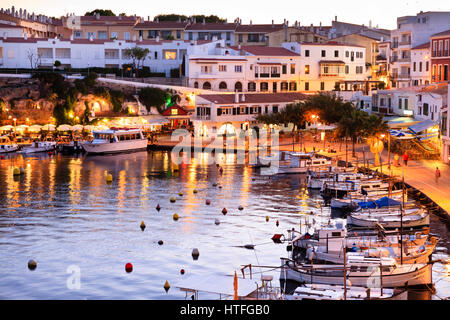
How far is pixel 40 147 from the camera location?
68312 millimetres

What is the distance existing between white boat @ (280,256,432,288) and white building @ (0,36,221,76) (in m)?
64.9

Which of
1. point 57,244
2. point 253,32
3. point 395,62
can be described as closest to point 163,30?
point 253,32

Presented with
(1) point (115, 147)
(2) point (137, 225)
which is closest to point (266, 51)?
(1) point (115, 147)

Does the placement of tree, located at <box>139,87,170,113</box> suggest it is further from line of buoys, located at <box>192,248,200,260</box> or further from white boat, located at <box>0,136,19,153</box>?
line of buoys, located at <box>192,248,200,260</box>

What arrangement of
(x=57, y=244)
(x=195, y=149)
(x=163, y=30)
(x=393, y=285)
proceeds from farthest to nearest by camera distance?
(x=163, y=30) → (x=195, y=149) → (x=57, y=244) → (x=393, y=285)

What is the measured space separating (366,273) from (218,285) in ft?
19.3

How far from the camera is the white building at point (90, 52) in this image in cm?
8731

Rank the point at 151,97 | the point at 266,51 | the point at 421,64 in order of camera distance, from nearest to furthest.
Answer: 1. the point at 421,64
2. the point at 151,97
3. the point at 266,51

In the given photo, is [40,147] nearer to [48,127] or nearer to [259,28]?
[48,127]

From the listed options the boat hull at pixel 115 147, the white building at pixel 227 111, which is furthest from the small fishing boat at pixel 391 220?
the white building at pixel 227 111

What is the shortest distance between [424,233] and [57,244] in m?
16.9

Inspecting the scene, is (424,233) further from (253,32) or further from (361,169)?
(253,32)
